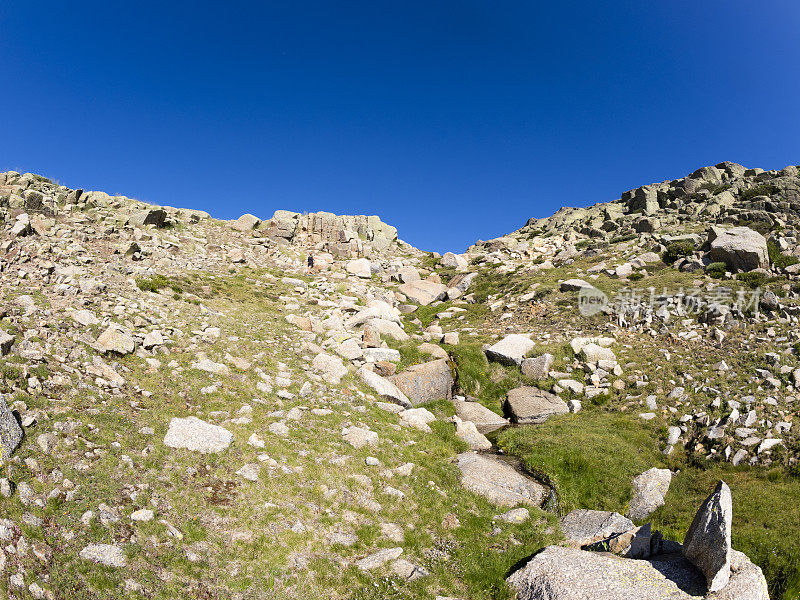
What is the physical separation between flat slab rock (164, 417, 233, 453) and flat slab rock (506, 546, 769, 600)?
9.82 metres

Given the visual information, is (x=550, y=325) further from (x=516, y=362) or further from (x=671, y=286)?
(x=671, y=286)

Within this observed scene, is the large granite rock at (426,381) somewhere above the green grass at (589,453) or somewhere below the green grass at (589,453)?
above

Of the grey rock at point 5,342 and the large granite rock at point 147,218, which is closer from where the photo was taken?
the grey rock at point 5,342

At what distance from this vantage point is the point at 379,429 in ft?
56.4

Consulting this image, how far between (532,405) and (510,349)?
5.12m

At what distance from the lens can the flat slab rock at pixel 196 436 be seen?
12883 mm

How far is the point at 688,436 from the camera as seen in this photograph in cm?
1728

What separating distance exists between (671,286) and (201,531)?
34.8 meters

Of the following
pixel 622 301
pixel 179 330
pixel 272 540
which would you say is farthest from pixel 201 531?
pixel 622 301

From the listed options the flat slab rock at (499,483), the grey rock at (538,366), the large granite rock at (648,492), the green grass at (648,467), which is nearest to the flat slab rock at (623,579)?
the green grass at (648,467)

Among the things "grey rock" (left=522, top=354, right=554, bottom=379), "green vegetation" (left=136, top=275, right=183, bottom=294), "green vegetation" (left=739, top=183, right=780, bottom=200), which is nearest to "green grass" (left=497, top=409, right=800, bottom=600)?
"grey rock" (left=522, top=354, right=554, bottom=379)

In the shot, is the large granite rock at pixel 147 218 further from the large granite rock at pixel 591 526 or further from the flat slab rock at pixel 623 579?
the flat slab rock at pixel 623 579

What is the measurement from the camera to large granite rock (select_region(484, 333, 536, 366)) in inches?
1012

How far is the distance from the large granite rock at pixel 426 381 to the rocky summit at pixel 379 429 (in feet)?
0.49
